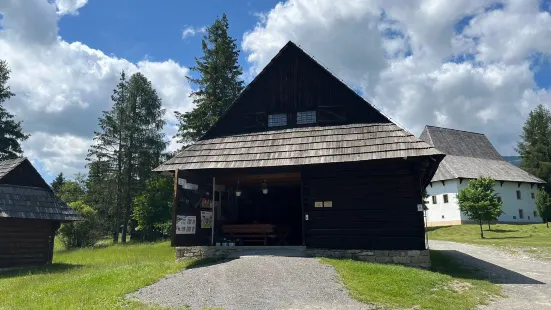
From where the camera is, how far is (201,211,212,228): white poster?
14570 millimetres

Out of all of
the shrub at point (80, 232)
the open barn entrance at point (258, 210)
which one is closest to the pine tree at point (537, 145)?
the open barn entrance at point (258, 210)

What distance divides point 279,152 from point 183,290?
6.44m

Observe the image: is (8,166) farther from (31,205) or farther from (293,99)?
(293,99)

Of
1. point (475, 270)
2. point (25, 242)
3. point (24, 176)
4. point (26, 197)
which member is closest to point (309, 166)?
point (475, 270)

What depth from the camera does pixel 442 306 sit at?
778 cm

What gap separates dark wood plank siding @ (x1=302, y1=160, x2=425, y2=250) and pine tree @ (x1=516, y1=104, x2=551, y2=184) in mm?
44392

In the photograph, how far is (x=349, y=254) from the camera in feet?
41.7

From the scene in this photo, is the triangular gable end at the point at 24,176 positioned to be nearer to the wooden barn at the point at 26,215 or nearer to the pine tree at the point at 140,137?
the wooden barn at the point at 26,215

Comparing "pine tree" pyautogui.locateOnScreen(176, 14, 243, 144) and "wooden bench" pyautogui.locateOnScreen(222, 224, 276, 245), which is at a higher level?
"pine tree" pyautogui.locateOnScreen(176, 14, 243, 144)

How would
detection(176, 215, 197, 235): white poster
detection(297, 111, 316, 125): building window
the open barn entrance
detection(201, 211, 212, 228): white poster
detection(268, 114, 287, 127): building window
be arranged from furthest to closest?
detection(268, 114, 287, 127): building window, detection(297, 111, 316, 125): building window, the open barn entrance, detection(201, 211, 212, 228): white poster, detection(176, 215, 197, 235): white poster

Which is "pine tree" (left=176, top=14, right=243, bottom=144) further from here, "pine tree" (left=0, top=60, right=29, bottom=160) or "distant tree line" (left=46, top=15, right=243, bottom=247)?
"pine tree" (left=0, top=60, right=29, bottom=160)

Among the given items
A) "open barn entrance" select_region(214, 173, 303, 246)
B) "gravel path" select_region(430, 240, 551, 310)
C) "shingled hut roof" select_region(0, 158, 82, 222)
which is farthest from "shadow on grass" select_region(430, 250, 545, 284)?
"shingled hut roof" select_region(0, 158, 82, 222)

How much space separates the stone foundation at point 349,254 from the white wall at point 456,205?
26858 millimetres

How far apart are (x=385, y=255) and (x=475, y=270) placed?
313 centimetres
